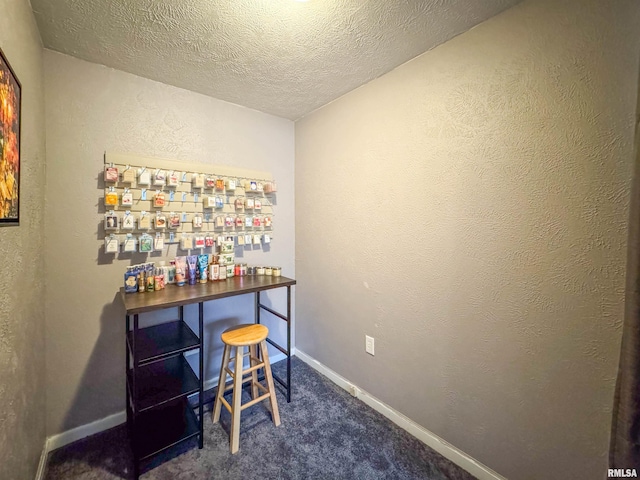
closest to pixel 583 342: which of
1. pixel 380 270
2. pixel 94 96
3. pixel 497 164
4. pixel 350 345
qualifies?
pixel 497 164

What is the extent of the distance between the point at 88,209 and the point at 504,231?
2327 mm

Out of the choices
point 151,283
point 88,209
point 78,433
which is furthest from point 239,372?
point 88,209

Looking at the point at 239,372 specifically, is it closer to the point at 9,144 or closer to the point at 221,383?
the point at 221,383

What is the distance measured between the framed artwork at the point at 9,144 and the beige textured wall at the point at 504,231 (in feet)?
5.56

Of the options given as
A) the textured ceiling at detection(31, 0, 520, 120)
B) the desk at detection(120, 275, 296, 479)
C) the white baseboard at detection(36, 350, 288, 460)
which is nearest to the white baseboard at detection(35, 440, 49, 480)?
the white baseboard at detection(36, 350, 288, 460)

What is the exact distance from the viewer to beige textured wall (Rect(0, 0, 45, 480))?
0.90 meters

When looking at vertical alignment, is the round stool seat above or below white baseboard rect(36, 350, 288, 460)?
above

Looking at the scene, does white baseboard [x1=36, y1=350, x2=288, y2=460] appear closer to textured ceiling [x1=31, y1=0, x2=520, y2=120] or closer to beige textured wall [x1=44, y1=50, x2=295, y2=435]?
beige textured wall [x1=44, y1=50, x2=295, y2=435]

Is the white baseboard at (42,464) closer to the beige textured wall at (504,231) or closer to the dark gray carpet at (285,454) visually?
the dark gray carpet at (285,454)

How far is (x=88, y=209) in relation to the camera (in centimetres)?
158

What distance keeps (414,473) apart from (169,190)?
227 cm

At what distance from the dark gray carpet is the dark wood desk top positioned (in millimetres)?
882

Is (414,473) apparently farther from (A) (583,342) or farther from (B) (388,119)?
(B) (388,119)

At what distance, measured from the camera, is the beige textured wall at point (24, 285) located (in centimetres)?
90
